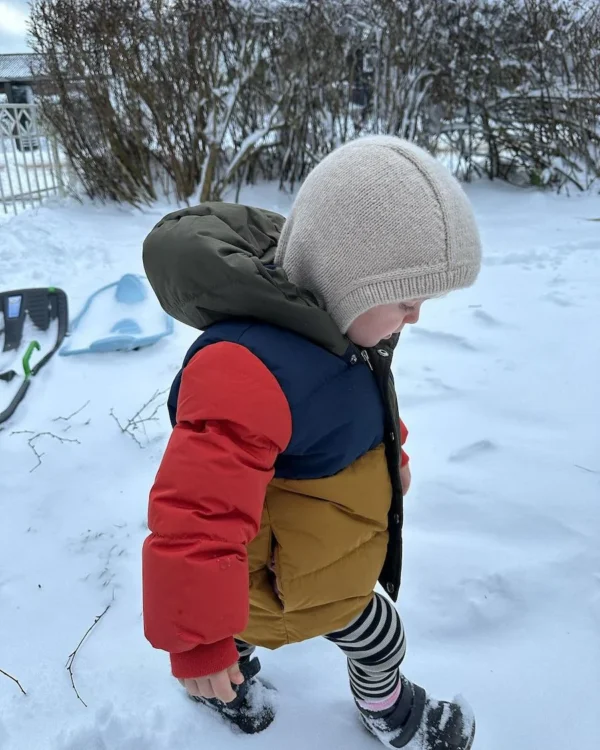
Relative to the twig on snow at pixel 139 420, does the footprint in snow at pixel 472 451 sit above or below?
below

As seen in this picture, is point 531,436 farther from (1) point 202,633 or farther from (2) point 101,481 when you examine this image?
(1) point 202,633

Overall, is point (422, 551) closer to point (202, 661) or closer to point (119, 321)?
point (202, 661)

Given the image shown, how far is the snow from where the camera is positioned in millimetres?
1471

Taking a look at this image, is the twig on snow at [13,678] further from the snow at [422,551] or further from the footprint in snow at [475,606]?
the footprint in snow at [475,606]

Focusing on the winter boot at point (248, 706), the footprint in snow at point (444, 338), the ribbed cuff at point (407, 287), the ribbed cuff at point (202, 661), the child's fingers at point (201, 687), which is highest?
the ribbed cuff at point (407, 287)

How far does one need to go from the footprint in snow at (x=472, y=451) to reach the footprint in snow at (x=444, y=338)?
3.20ft

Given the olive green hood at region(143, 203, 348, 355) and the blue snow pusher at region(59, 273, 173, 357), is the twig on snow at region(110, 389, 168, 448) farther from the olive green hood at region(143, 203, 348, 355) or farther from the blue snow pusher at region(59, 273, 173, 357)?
the olive green hood at region(143, 203, 348, 355)

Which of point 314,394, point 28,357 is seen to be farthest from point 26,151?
point 314,394

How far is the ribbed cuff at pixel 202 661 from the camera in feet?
3.08

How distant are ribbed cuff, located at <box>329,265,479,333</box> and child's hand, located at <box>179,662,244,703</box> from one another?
634 mm

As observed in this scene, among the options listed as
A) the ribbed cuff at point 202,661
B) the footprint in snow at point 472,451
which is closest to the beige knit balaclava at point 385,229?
the ribbed cuff at point 202,661

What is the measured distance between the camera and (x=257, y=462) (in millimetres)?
976

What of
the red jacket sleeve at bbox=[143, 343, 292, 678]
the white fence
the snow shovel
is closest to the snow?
the snow shovel

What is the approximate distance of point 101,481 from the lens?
2.33 metres
